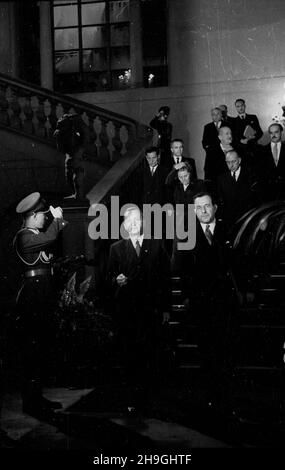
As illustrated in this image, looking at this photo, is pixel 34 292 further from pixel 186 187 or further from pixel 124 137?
pixel 124 137

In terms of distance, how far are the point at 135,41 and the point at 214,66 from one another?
7.06 ft

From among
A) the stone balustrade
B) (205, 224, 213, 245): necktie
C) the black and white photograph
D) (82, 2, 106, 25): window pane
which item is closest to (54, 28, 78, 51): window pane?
(82, 2, 106, 25): window pane

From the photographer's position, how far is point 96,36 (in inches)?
771

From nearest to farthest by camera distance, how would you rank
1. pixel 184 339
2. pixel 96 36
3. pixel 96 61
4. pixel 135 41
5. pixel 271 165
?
pixel 184 339 → pixel 271 165 → pixel 135 41 → pixel 96 36 → pixel 96 61

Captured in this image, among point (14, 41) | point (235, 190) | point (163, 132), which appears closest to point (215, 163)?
point (235, 190)

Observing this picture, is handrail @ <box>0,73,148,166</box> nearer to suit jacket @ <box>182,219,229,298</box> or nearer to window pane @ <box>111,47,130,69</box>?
window pane @ <box>111,47,130,69</box>

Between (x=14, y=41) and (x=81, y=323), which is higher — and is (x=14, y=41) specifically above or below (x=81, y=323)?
above

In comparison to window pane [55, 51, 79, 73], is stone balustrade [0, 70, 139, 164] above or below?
below

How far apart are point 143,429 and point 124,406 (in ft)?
3.34

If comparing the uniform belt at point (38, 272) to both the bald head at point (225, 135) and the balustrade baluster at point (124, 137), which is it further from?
the balustrade baluster at point (124, 137)

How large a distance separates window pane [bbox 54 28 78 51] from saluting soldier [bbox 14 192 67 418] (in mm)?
11989

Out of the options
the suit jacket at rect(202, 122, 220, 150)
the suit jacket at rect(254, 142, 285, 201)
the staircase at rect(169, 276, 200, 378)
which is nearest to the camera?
the staircase at rect(169, 276, 200, 378)

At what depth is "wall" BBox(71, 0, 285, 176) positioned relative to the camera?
59.3 ft

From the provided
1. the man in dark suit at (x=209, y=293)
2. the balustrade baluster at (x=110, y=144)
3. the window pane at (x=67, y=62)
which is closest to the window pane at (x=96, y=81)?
the window pane at (x=67, y=62)
